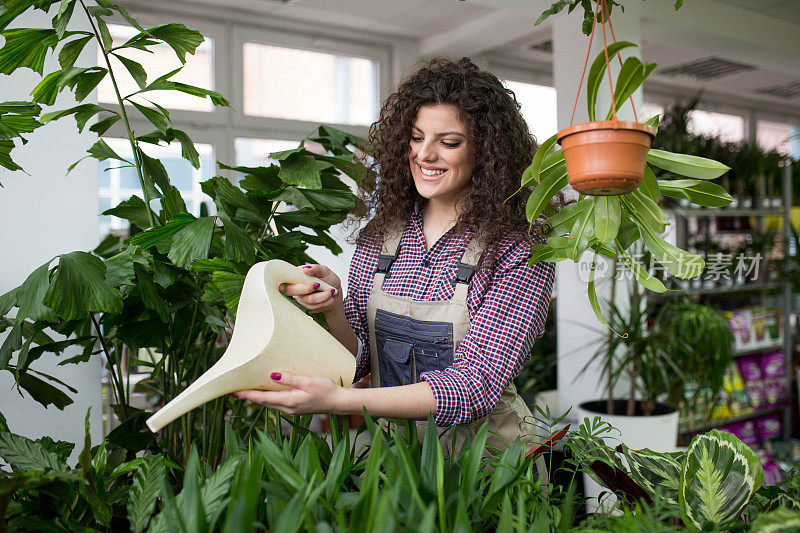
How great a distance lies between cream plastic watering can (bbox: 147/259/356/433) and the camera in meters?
1.08

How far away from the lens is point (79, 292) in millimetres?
1378

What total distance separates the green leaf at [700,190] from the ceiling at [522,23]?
9.72 ft

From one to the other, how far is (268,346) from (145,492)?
0.98ft

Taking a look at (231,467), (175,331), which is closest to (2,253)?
(175,331)

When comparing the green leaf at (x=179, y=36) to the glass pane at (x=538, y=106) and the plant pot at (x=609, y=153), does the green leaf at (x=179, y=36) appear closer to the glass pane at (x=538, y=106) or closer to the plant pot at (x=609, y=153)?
the plant pot at (x=609, y=153)

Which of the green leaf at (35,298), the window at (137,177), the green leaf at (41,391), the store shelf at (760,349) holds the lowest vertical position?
the store shelf at (760,349)

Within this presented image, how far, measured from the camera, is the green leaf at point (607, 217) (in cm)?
102

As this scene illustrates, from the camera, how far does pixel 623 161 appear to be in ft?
2.91

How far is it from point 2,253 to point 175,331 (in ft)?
2.53

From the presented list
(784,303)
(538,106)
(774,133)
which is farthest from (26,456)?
(774,133)

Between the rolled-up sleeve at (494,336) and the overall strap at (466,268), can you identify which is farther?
the overall strap at (466,268)

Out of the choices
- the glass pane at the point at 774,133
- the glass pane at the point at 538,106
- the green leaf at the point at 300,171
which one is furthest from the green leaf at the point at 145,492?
the glass pane at the point at 774,133

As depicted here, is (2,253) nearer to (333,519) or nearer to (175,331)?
(175,331)

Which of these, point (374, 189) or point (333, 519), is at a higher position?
point (374, 189)
